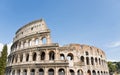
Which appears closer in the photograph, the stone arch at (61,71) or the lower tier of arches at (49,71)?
the lower tier of arches at (49,71)

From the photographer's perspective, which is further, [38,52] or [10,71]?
[10,71]

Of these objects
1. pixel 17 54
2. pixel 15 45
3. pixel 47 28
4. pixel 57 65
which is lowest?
pixel 57 65

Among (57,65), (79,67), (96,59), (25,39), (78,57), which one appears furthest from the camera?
(96,59)

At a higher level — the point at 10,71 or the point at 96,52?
the point at 96,52

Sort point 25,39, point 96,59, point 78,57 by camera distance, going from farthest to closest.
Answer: point 96,59, point 25,39, point 78,57

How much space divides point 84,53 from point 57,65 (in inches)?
410

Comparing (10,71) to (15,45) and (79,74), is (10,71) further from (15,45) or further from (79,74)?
(79,74)

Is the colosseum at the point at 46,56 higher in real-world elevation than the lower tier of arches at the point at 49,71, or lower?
higher

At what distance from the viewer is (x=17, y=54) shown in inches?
1486

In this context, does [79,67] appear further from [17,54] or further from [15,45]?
[15,45]

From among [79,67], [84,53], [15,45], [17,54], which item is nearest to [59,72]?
[79,67]

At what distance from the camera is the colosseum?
31.3 metres

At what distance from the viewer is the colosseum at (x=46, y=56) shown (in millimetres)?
31331

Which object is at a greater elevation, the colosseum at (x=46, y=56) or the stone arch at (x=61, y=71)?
the colosseum at (x=46, y=56)
